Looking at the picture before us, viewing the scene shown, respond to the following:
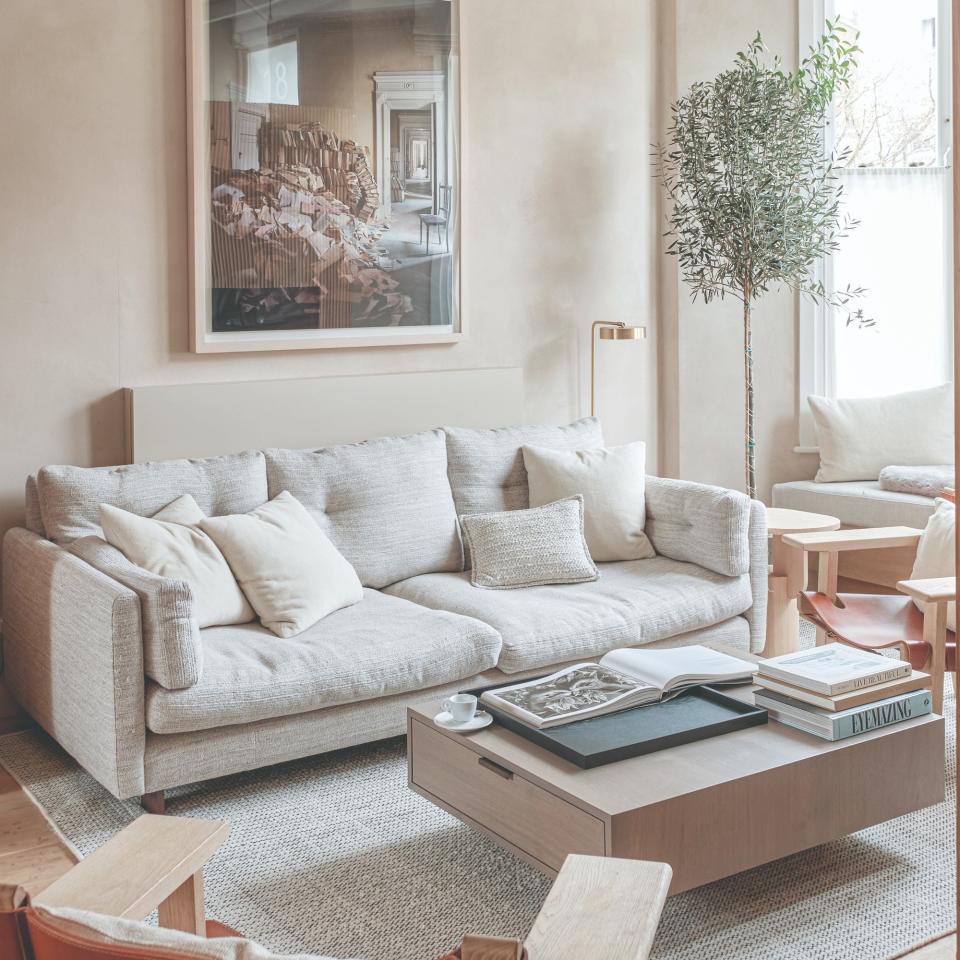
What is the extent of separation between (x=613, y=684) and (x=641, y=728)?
0.20 metres

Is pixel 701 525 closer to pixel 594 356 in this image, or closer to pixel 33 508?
pixel 594 356

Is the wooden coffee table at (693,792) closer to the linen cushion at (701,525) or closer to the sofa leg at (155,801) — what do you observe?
the sofa leg at (155,801)

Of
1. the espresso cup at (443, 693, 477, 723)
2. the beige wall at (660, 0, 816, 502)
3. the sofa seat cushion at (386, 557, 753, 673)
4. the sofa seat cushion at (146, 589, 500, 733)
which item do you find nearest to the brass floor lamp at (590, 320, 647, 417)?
the beige wall at (660, 0, 816, 502)

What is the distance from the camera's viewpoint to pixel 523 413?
479 centimetres

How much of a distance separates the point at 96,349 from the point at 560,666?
A: 185 centimetres

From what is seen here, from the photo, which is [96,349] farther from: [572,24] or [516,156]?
[572,24]

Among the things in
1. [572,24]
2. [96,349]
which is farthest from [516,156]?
[96,349]

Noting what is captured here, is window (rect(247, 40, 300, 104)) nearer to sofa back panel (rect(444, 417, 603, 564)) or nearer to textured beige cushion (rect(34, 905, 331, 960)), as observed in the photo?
sofa back panel (rect(444, 417, 603, 564))

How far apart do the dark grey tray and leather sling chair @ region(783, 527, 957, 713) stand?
0.72 meters

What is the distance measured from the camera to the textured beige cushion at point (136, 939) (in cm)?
96

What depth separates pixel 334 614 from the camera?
139 inches

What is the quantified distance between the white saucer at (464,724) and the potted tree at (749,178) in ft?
8.60

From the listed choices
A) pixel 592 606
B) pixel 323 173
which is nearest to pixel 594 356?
pixel 323 173

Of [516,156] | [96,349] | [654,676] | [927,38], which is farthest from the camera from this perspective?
[927,38]
